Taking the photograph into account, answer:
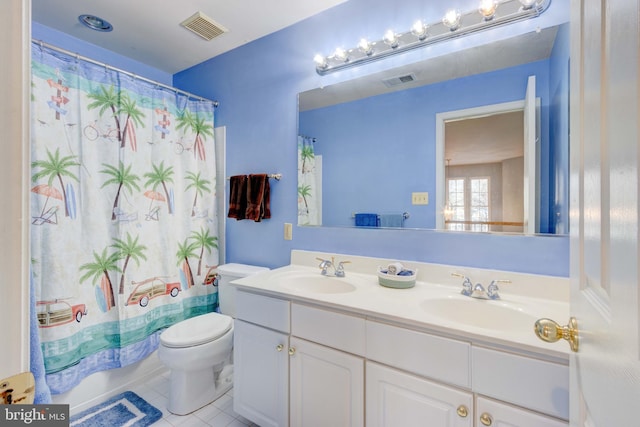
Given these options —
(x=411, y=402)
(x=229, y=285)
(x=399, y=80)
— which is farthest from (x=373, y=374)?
(x=399, y=80)

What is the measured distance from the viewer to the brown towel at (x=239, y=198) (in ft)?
7.13

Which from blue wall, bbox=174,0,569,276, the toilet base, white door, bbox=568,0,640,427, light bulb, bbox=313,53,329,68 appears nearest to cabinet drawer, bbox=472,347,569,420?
white door, bbox=568,0,640,427

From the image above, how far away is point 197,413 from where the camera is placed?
1.71 meters

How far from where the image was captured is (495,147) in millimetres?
1369

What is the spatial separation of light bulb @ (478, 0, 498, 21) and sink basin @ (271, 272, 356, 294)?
58.0 inches

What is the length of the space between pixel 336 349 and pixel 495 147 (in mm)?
1190

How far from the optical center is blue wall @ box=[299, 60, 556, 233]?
4.42 ft

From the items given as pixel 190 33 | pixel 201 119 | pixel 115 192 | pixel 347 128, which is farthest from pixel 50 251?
pixel 347 128

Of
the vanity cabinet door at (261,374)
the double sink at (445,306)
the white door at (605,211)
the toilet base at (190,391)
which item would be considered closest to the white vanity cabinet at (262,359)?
the vanity cabinet door at (261,374)

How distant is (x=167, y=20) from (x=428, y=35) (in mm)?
1679

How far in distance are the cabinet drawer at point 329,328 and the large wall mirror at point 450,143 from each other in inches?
25.8

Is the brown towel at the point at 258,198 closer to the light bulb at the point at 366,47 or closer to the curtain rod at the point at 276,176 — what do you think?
the curtain rod at the point at 276,176

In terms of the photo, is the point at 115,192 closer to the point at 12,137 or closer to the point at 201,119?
the point at 201,119

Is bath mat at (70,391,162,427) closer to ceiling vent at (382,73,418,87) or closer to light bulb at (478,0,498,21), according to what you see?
ceiling vent at (382,73,418,87)
